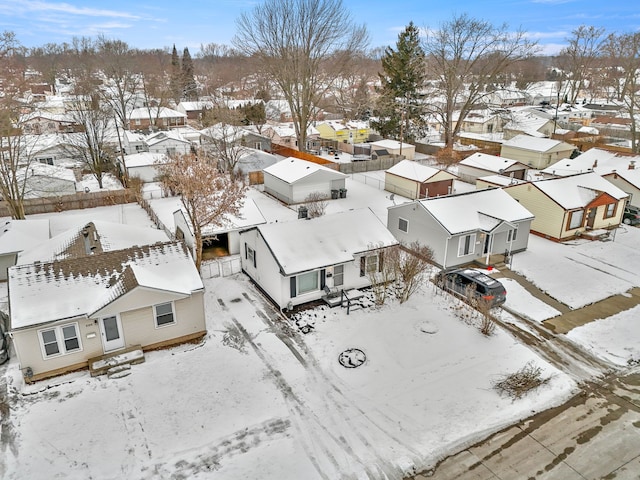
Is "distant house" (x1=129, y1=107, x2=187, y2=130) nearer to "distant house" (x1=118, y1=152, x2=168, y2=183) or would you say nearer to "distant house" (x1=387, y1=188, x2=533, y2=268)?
"distant house" (x1=118, y1=152, x2=168, y2=183)

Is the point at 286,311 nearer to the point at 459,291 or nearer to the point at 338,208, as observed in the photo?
the point at 459,291

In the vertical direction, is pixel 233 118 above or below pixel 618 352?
above

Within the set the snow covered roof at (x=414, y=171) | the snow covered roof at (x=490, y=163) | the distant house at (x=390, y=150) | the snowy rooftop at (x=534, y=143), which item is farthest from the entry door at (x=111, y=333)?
the snowy rooftop at (x=534, y=143)

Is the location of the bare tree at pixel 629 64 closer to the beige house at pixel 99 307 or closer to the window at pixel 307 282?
the window at pixel 307 282

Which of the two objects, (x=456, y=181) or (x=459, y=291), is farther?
(x=456, y=181)

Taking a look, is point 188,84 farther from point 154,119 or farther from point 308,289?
point 308,289

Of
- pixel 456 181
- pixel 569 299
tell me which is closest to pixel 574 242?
pixel 569 299

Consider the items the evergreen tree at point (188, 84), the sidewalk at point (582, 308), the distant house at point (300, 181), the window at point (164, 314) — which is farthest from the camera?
the evergreen tree at point (188, 84)

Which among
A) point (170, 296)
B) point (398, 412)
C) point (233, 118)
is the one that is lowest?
point (398, 412)
